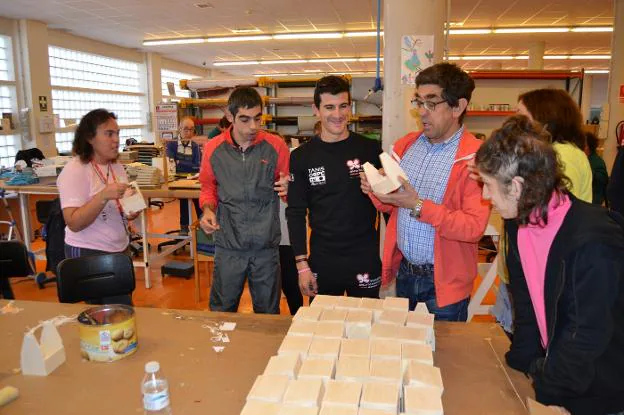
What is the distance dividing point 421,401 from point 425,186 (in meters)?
1.03

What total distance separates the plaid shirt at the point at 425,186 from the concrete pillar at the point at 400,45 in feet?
3.17

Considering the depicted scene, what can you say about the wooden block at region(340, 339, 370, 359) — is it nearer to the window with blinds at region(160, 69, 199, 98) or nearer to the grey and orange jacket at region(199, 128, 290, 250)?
the grey and orange jacket at region(199, 128, 290, 250)

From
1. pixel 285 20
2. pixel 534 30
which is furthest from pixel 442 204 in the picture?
pixel 534 30

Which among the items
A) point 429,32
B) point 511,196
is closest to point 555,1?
point 429,32

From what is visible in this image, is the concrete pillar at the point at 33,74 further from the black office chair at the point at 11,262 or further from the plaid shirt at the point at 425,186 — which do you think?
the plaid shirt at the point at 425,186

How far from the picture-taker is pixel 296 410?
1170mm

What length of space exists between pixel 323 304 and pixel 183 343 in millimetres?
529

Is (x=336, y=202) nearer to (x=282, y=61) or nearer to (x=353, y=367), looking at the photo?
(x=353, y=367)

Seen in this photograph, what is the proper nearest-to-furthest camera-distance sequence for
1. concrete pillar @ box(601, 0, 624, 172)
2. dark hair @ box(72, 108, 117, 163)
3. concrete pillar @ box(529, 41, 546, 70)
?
dark hair @ box(72, 108, 117, 163) < concrete pillar @ box(601, 0, 624, 172) < concrete pillar @ box(529, 41, 546, 70)

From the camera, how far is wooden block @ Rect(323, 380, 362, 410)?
1.18m

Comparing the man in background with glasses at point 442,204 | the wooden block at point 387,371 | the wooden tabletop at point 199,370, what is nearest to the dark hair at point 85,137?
the wooden tabletop at point 199,370

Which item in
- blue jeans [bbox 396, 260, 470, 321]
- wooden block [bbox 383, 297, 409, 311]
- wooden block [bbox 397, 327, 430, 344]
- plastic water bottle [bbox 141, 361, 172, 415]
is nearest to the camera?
plastic water bottle [bbox 141, 361, 172, 415]

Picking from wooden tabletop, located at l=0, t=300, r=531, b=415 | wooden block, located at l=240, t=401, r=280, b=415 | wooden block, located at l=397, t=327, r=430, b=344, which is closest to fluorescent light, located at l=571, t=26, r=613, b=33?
wooden tabletop, located at l=0, t=300, r=531, b=415

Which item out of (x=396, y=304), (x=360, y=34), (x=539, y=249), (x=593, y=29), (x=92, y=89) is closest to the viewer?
(x=539, y=249)
